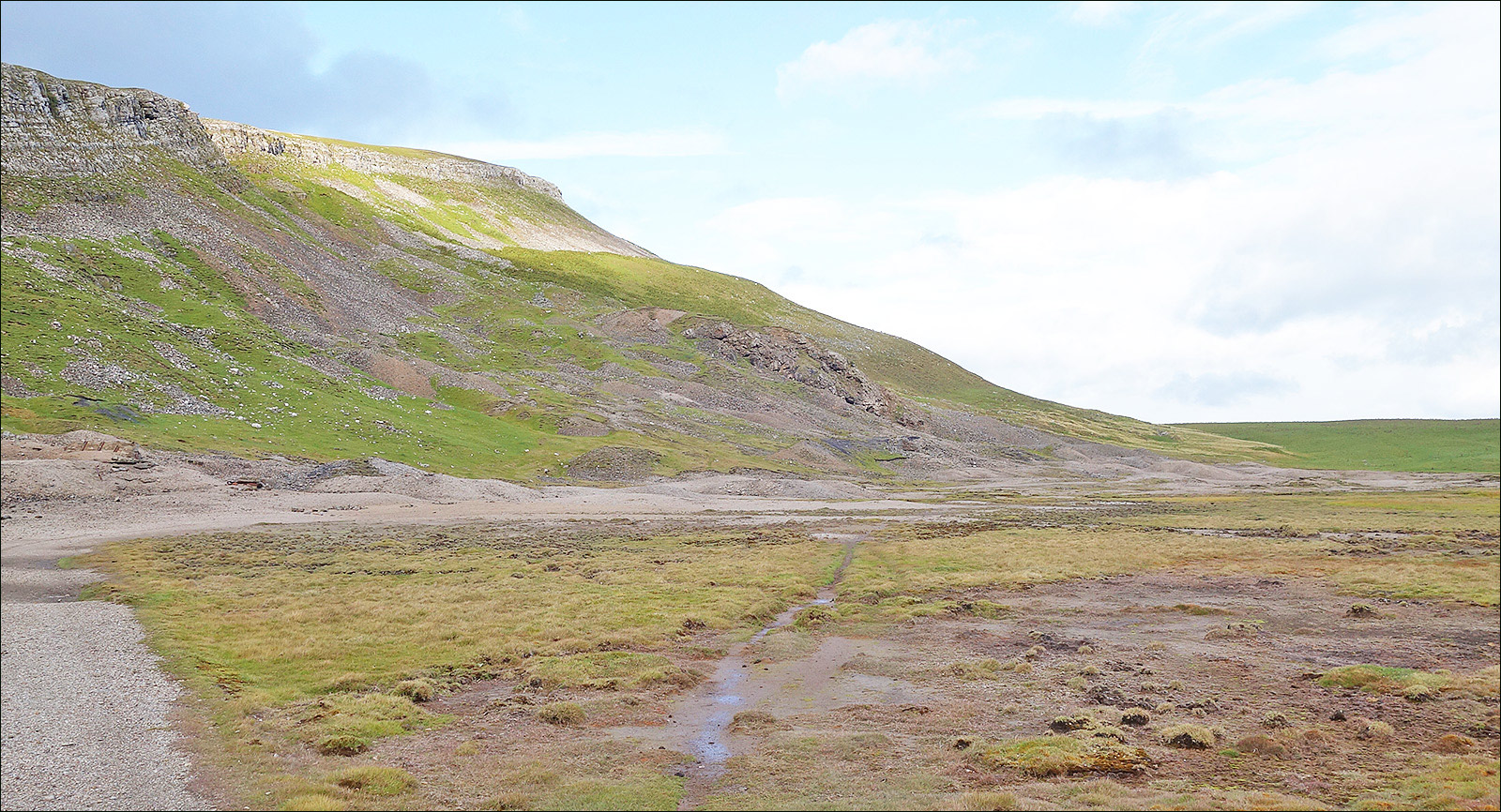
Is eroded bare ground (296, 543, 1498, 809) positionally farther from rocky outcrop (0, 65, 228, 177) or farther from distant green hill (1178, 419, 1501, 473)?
rocky outcrop (0, 65, 228, 177)

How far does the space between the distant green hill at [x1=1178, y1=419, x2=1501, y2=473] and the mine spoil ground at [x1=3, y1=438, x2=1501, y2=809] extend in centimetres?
161

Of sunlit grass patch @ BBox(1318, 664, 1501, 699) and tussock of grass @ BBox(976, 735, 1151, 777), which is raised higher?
sunlit grass patch @ BBox(1318, 664, 1501, 699)

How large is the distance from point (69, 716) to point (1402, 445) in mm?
81227

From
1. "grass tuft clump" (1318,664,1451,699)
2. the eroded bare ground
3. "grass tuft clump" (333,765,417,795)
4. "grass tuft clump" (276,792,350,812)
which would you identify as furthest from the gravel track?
"grass tuft clump" (1318,664,1451,699)

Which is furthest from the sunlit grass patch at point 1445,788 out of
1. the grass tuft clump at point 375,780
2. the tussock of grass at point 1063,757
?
the grass tuft clump at point 375,780

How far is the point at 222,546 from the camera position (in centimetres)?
5066

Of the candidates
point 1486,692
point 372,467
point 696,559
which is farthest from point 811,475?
point 1486,692

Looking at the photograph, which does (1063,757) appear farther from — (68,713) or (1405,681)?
(68,713)

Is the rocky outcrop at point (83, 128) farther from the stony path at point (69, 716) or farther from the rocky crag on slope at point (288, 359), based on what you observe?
the stony path at point (69, 716)

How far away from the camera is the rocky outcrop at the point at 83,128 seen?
146m

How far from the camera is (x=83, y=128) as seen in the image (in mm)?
162500

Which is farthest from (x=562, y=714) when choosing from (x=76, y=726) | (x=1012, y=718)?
(x=1012, y=718)

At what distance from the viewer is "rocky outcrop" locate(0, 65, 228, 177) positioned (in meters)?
146

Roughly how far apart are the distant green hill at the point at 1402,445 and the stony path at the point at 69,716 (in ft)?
123
